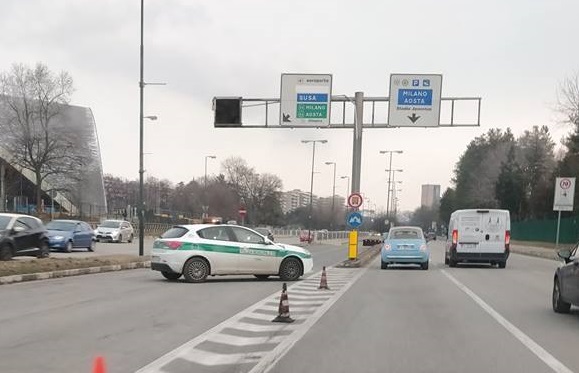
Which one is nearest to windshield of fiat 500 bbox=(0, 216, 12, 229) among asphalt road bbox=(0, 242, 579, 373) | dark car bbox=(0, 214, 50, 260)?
dark car bbox=(0, 214, 50, 260)

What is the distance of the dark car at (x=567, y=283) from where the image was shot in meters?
11.0

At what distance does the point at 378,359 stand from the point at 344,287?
30.0 ft

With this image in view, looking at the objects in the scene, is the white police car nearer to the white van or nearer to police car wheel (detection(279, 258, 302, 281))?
police car wheel (detection(279, 258, 302, 281))

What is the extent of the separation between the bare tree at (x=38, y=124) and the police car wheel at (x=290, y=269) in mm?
51389

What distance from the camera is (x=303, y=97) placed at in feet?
94.6

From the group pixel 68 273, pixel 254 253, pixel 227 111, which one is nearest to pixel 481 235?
pixel 254 253

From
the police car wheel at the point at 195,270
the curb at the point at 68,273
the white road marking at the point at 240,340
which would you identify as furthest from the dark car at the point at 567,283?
the curb at the point at 68,273

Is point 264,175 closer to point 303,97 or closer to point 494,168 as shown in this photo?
point 494,168

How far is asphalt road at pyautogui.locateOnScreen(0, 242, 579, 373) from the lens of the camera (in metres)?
7.56

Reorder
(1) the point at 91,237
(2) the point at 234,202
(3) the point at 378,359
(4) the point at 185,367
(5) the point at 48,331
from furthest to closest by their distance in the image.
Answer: (2) the point at 234,202 → (1) the point at 91,237 → (5) the point at 48,331 → (3) the point at 378,359 → (4) the point at 185,367

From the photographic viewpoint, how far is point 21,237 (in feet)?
66.8

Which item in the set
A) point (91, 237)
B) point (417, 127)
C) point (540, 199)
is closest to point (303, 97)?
point (417, 127)

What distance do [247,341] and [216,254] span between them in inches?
351

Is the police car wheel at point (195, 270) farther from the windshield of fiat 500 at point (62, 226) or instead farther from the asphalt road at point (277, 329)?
the windshield of fiat 500 at point (62, 226)
